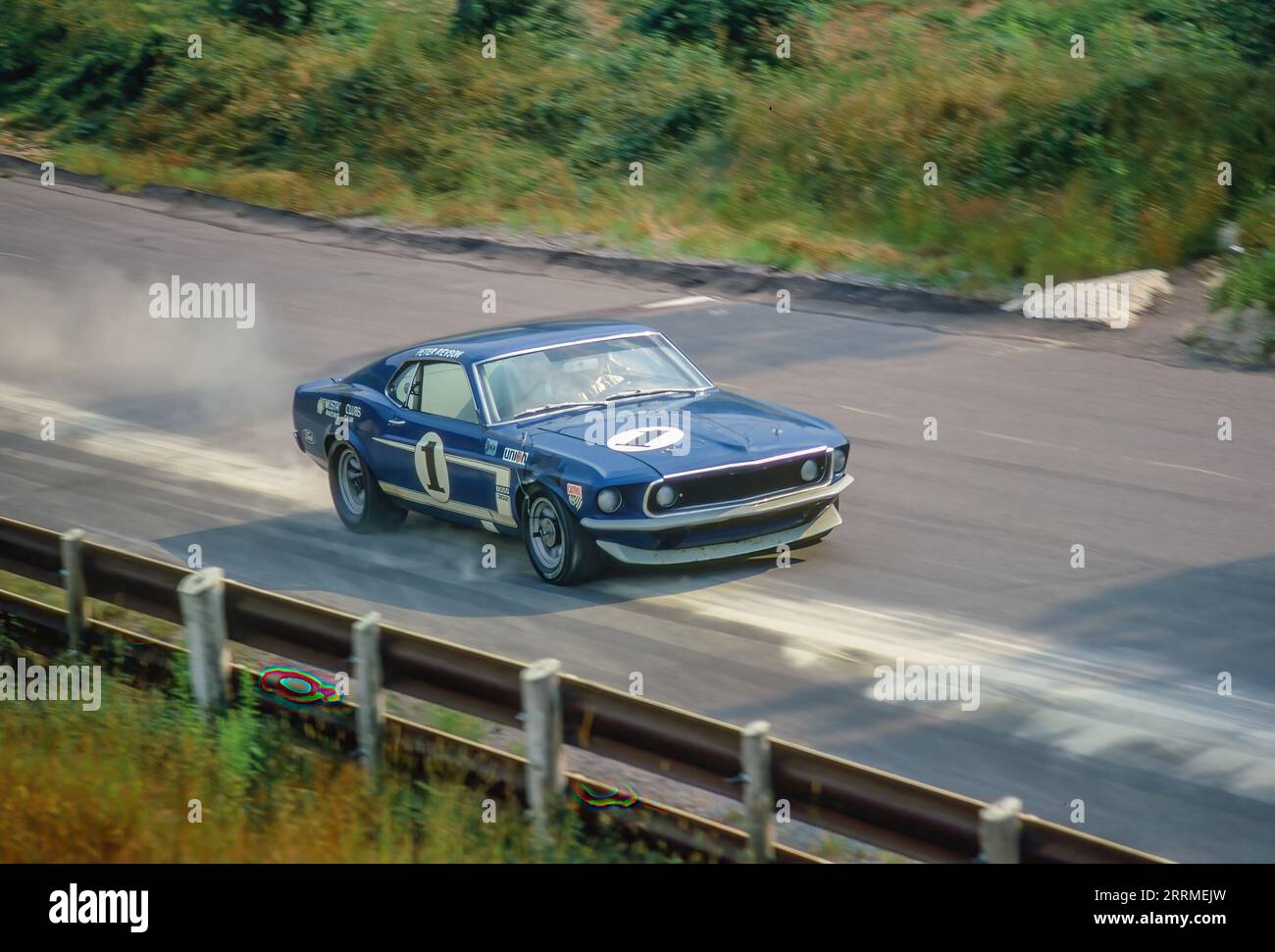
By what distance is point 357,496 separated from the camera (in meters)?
11.6

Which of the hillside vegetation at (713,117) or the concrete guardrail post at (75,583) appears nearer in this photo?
the concrete guardrail post at (75,583)

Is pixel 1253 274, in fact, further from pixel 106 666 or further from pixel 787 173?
pixel 106 666

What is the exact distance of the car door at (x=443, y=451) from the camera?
10164mm

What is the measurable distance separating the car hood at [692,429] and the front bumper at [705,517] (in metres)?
0.27

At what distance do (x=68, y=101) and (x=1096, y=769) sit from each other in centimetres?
3108

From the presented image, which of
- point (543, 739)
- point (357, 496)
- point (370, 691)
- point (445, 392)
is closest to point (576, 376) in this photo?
point (445, 392)

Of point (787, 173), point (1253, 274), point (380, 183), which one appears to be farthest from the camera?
point (380, 183)

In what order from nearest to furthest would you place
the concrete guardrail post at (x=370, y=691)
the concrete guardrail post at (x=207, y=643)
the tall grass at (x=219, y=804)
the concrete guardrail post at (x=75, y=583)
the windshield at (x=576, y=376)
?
the tall grass at (x=219, y=804) → the concrete guardrail post at (x=370, y=691) → the concrete guardrail post at (x=207, y=643) → the concrete guardrail post at (x=75, y=583) → the windshield at (x=576, y=376)

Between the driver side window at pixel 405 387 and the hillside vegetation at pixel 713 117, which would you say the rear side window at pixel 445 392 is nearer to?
the driver side window at pixel 405 387

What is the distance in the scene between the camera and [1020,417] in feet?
46.5

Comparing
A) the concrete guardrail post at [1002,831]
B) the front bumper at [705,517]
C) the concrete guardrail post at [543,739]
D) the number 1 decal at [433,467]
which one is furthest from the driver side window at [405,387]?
the concrete guardrail post at [1002,831]

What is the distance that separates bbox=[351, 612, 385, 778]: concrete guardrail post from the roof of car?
153 inches

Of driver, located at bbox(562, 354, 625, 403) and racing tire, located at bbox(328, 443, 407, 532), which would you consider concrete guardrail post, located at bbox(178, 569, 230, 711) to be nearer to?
driver, located at bbox(562, 354, 625, 403)
